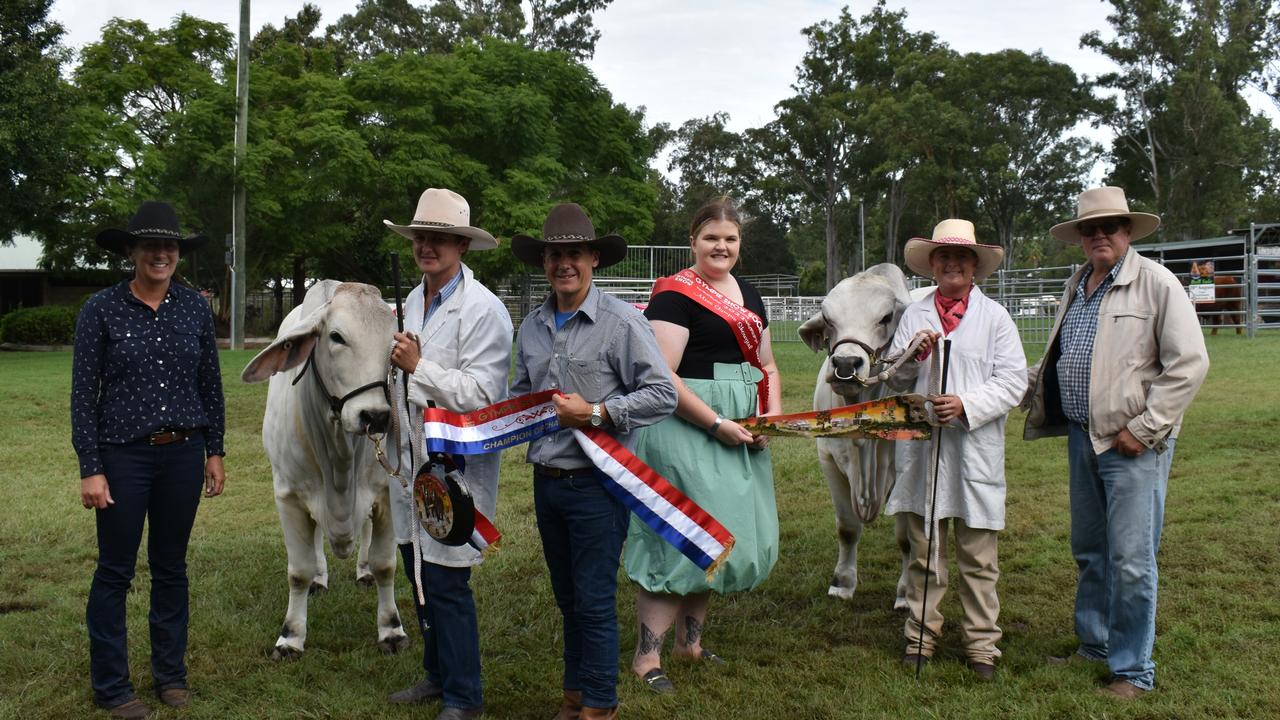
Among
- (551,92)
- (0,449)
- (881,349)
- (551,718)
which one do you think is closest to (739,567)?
(551,718)

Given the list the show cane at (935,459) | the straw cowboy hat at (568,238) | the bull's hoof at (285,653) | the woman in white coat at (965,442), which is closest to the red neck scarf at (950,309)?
the woman in white coat at (965,442)

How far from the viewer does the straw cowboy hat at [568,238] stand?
13.3 ft

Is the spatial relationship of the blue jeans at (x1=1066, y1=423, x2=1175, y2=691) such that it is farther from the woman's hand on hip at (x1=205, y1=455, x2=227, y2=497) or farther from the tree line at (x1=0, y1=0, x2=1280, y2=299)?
the tree line at (x1=0, y1=0, x2=1280, y2=299)

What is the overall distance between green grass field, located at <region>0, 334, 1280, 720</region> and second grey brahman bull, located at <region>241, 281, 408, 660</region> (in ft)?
1.32

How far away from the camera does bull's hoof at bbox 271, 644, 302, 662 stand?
530 centimetres

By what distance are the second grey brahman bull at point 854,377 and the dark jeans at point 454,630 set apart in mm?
2236

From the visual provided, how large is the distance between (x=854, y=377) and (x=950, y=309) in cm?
59

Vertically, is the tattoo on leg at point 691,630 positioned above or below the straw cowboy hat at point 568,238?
below

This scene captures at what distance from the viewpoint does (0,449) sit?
444 inches

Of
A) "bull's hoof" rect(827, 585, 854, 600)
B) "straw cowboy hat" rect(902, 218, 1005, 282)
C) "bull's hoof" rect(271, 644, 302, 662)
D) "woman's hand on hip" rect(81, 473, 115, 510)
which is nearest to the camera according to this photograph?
"woman's hand on hip" rect(81, 473, 115, 510)

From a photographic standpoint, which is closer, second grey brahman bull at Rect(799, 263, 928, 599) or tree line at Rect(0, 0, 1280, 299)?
second grey brahman bull at Rect(799, 263, 928, 599)

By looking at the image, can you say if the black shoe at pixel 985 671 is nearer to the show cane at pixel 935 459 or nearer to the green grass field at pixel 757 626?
A: the green grass field at pixel 757 626

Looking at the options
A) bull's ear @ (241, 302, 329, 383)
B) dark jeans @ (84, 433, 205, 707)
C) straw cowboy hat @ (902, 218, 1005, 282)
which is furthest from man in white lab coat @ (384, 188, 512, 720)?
straw cowboy hat @ (902, 218, 1005, 282)

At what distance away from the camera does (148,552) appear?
4.58 metres
